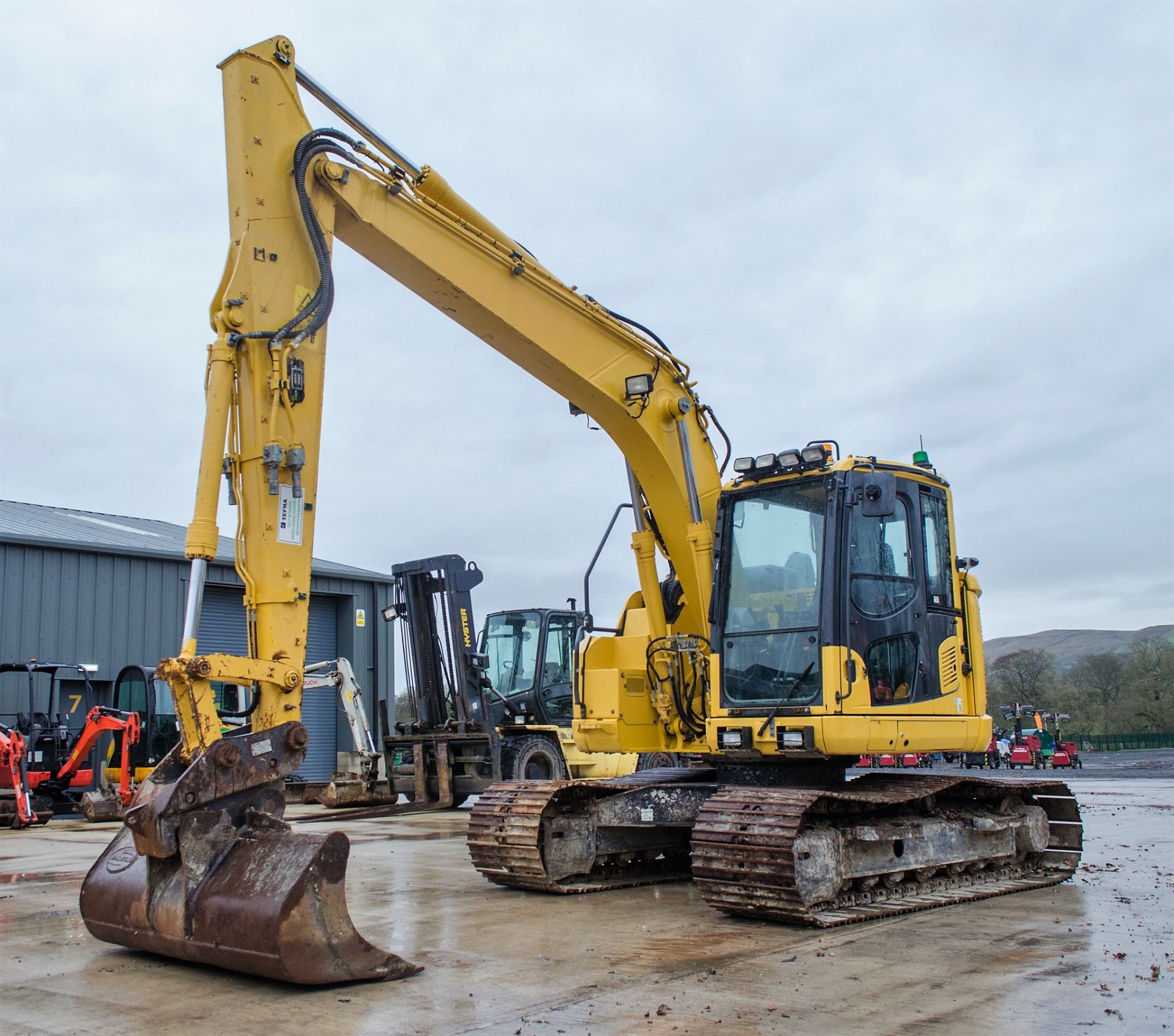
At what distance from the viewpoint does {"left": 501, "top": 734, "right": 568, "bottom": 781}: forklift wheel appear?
14.9 m

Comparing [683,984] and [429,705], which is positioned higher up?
[429,705]

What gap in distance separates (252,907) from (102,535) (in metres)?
18.8

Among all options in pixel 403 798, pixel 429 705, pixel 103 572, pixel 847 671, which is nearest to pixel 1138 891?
pixel 847 671

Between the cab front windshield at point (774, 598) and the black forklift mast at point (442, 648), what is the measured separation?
25.2 ft

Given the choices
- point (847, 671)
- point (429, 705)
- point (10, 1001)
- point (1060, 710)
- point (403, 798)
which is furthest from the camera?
point (1060, 710)

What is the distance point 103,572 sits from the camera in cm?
2059

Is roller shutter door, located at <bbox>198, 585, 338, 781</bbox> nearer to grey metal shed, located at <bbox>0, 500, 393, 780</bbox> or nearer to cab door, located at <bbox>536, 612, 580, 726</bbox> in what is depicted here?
grey metal shed, located at <bbox>0, 500, 393, 780</bbox>

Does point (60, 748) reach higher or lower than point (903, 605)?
lower

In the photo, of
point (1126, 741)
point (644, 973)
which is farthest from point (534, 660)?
point (1126, 741)

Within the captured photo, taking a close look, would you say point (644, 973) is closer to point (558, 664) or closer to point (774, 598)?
point (774, 598)

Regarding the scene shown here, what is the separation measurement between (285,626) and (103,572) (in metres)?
16.3

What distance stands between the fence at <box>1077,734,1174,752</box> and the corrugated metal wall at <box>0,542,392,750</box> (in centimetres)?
3560

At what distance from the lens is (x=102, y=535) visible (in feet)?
72.3

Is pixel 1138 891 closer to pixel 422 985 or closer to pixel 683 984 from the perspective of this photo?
pixel 683 984
